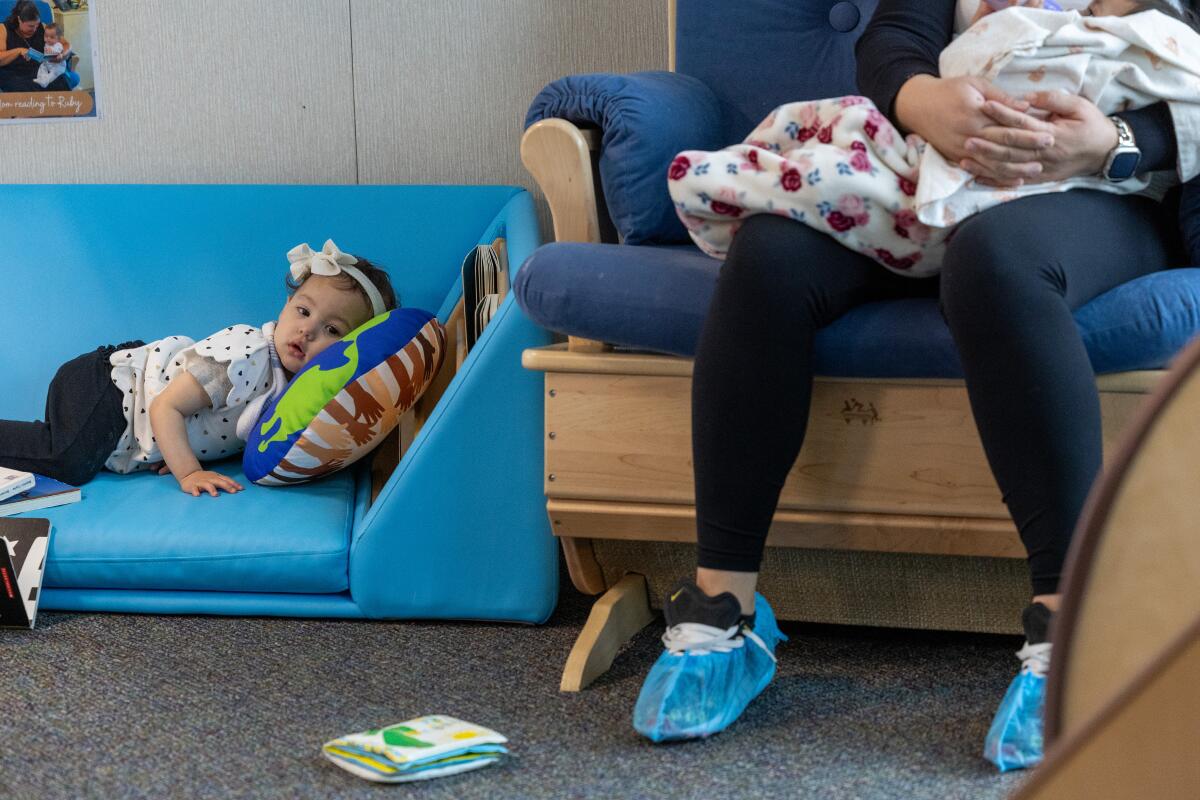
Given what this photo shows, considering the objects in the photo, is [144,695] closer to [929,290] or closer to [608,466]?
[608,466]

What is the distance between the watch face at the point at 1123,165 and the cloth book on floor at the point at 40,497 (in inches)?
46.9

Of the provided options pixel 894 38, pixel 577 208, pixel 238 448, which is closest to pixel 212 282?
pixel 238 448

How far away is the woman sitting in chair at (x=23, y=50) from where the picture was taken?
1923mm

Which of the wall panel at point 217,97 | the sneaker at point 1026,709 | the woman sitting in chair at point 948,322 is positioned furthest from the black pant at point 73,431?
the sneaker at point 1026,709

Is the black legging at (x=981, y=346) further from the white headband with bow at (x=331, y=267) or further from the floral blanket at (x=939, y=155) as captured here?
the white headband with bow at (x=331, y=267)

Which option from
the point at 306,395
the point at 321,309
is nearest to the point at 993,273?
the point at 306,395

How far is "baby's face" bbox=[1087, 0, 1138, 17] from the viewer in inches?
42.4

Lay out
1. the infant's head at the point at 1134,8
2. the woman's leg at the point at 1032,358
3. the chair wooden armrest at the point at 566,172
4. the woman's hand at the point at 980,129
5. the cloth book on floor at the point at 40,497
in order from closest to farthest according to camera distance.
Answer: the woman's leg at the point at 1032,358
the woman's hand at the point at 980,129
the infant's head at the point at 1134,8
the chair wooden armrest at the point at 566,172
the cloth book on floor at the point at 40,497

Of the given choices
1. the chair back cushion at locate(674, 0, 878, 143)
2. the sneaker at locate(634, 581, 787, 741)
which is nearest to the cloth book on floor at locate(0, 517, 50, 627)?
the sneaker at locate(634, 581, 787, 741)

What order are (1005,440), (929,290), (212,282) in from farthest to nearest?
(212,282) → (929,290) → (1005,440)

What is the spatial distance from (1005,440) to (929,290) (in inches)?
10.0

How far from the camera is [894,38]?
3.81ft

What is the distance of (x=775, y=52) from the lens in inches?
60.6

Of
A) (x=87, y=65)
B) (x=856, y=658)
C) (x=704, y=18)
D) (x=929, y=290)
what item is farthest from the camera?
(x=87, y=65)
